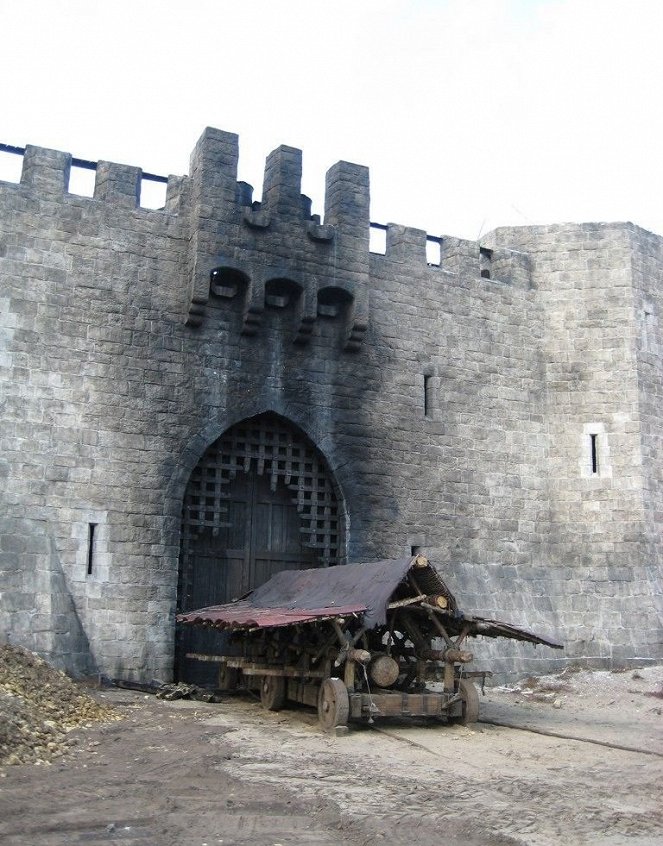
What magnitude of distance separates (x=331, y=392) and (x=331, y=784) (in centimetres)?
720

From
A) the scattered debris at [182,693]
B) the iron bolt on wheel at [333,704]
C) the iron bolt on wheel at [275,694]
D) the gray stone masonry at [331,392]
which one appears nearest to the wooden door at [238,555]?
the gray stone masonry at [331,392]

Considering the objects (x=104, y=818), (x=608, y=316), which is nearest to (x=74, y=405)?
(x=104, y=818)

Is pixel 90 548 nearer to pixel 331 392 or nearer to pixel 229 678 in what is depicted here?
pixel 229 678

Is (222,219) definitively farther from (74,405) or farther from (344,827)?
(344,827)

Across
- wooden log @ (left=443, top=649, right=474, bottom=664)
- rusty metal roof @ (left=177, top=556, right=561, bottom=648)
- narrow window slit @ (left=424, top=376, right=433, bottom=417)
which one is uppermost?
narrow window slit @ (left=424, top=376, right=433, bottom=417)

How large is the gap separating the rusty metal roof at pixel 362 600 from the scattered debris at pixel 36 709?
5.16ft

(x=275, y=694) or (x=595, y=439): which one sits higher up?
(x=595, y=439)

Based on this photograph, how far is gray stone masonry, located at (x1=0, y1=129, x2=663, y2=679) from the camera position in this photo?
1091cm

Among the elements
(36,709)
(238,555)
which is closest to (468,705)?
(36,709)

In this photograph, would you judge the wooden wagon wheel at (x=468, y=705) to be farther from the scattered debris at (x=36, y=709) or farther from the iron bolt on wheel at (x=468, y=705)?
the scattered debris at (x=36, y=709)

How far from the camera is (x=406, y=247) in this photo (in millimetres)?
13883

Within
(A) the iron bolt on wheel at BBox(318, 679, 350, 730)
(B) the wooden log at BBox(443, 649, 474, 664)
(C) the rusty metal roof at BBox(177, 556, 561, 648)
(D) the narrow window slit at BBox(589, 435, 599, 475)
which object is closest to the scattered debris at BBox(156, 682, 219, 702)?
(C) the rusty metal roof at BBox(177, 556, 561, 648)

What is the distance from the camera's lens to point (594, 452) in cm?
1422

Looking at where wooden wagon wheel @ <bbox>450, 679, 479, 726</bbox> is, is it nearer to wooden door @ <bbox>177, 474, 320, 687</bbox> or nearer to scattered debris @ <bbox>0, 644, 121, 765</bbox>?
scattered debris @ <bbox>0, 644, 121, 765</bbox>
